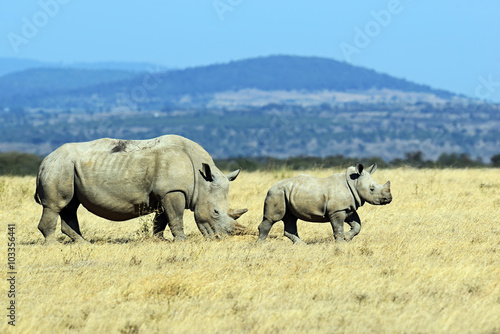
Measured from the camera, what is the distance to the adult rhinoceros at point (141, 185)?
11.8 m

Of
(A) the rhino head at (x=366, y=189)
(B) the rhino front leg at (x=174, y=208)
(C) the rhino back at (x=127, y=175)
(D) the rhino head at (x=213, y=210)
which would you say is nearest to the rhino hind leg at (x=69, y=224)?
A: (C) the rhino back at (x=127, y=175)

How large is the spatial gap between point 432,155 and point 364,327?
566ft

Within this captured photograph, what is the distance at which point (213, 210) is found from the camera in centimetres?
1186

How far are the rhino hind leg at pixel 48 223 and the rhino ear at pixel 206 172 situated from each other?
7.47 feet

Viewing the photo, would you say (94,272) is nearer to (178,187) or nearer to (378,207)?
(178,187)

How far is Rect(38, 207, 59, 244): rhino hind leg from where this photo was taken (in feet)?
39.5

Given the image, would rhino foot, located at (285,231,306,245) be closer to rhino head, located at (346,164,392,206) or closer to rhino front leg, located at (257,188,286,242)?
rhino front leg, located at (257,188,286,242)

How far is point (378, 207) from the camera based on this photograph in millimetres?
15758

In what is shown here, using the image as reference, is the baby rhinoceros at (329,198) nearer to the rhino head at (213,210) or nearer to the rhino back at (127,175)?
the rhino head at (213,210)

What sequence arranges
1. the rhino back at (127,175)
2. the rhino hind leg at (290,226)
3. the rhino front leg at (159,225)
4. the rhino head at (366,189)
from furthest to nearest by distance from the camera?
the rhino front leg at (159,225), the rhino hind leg at (290,226), the rhino back at (127,175), the rhino head at (366,189)

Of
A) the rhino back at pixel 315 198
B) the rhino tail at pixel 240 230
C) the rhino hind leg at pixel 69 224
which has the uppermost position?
the rhino back at pixel 315 198

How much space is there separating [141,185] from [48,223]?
1537 mm

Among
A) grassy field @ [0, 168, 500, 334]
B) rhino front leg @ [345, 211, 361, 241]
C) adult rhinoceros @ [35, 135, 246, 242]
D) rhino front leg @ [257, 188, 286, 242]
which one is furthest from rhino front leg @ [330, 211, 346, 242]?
adult rhinoceros @ [35, 135, 246, 242]

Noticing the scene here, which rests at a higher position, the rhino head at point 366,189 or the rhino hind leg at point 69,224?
the rhino head at point 366,189
